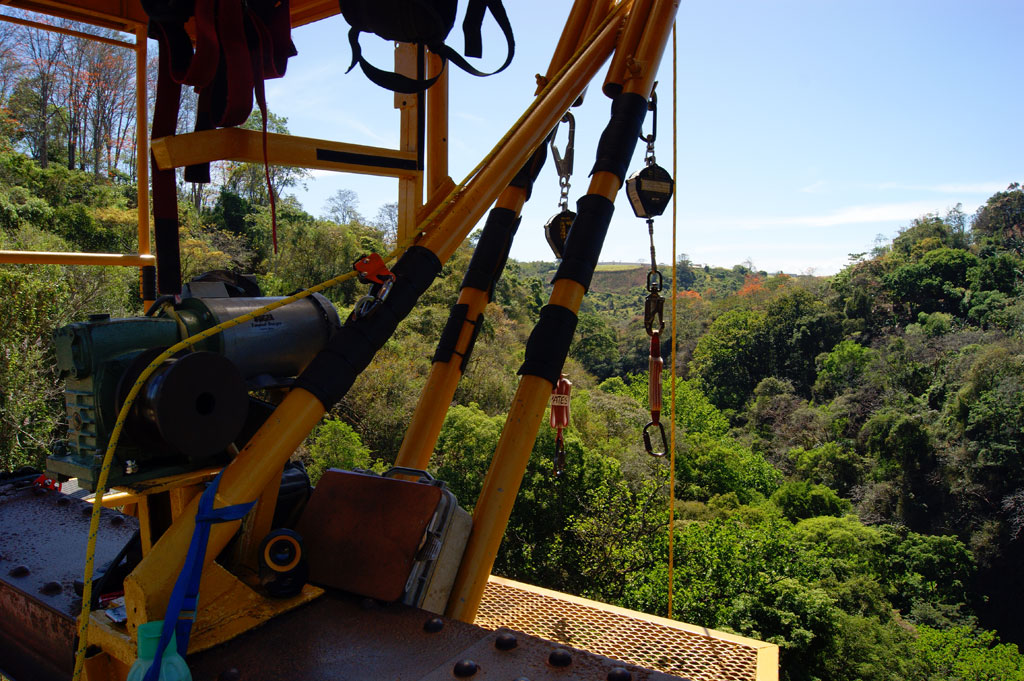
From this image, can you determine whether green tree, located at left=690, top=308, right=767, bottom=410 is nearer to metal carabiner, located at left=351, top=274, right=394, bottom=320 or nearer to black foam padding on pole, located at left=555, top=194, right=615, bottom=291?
black foam padding on pole, located at left=555, top=194, right=615, bottom=291

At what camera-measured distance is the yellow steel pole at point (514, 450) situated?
6.14 ft

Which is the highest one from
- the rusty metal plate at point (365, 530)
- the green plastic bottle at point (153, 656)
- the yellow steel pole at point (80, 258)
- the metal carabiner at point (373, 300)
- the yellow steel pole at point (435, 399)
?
the yellow steel pole at point (80, 258)

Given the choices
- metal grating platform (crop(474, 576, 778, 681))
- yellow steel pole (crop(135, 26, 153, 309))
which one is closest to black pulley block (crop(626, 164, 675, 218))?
metal grating platform (crop(474, 576, 778, 681))

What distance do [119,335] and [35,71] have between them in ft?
121

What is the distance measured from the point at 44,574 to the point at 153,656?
2.46 feet

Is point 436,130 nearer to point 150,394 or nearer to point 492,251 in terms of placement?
point 492,251

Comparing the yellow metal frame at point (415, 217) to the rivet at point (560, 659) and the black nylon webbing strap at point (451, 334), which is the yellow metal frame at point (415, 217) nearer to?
the black nylon webbing strap at point (451, 334)

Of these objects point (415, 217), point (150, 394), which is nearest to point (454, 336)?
point (415, 217)

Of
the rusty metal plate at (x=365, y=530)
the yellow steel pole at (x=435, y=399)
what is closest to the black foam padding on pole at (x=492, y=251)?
the yellow steel pole at (x=435, y=399)

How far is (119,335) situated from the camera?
1521 mm

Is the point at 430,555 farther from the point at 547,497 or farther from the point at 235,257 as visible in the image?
the point at 235,257

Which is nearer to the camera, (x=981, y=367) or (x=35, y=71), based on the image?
(x=35, y=71)

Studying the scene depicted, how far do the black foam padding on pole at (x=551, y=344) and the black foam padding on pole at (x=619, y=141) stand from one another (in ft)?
1.53

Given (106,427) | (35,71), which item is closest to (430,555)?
(106,427)
